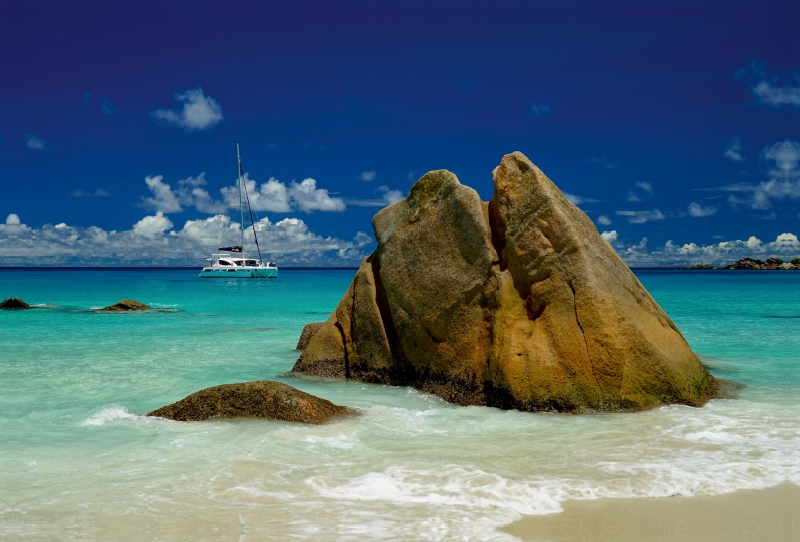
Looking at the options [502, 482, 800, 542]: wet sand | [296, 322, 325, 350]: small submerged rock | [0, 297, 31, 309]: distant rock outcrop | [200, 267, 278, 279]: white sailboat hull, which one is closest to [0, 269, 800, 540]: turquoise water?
[502, 482, 800, 542]: wet sand

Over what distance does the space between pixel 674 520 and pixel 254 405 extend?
4.83 meters

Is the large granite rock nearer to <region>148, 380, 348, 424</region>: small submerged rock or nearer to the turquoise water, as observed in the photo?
the turquoise water

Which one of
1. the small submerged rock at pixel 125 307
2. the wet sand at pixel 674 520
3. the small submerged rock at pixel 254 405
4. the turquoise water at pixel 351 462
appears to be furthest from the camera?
the small submerged rock at pixel 125 307

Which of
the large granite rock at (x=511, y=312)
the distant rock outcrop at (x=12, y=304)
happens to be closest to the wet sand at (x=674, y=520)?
the large granite rock at (x=511, y=312)

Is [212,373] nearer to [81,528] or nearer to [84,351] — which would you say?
[84,351]

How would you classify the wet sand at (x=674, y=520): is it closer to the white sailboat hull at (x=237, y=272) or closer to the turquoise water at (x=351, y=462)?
the turquoise water at (x=351, y=462)

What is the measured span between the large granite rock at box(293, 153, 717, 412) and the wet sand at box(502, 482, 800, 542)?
113 inches

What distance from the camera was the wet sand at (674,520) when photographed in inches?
171

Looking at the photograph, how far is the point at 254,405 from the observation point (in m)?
7.67

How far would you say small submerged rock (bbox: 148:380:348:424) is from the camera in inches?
296

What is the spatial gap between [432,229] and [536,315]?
7.11 ft

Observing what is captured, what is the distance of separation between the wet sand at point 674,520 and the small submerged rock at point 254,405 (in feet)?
11.7

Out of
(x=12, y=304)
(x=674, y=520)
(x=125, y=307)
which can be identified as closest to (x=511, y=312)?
(x=674, y=520)

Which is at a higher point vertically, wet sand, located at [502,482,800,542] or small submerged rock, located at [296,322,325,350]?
small submerged rock, located at [296,322,325,350]
